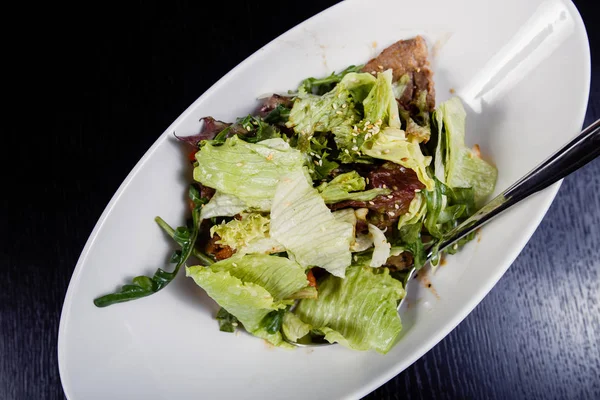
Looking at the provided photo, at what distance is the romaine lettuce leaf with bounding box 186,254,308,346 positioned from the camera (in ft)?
7.50

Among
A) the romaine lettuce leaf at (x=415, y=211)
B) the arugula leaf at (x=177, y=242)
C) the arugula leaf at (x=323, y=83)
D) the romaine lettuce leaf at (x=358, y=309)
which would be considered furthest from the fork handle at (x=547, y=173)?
the arugula leaf at (x=177, y=242)

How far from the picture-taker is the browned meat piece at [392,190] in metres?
2.40

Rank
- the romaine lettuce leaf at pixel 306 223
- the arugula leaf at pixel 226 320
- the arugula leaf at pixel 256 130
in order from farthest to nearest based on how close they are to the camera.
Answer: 1. the arugula leaf at pixel 226 320
2. the arugula leaf at pixel 256 130
3. the romaine lettuce leaf at pixel 306 223

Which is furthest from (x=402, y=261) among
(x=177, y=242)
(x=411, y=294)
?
(x=177, y=242)

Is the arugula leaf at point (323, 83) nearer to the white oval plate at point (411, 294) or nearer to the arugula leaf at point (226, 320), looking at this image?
the white oval plate at point (411, 294)

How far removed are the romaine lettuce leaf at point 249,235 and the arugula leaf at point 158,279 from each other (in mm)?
148

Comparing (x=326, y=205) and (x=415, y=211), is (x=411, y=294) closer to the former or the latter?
(x=415, y=211)

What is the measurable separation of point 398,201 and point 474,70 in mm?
812

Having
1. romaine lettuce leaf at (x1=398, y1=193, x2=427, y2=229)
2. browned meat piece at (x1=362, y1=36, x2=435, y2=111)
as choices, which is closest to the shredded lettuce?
browned meat piece at (x1=362, y1=36, x2=435, y2=111)

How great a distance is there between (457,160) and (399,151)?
0.34 metres

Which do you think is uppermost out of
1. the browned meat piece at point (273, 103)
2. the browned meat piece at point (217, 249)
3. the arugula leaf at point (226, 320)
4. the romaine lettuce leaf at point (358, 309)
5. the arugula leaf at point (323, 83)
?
the arugula leaf at point (323, 83)

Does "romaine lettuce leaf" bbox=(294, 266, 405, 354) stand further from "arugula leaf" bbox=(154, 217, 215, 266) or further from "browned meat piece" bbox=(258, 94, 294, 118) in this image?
"browned meat piece" bbox=(258, 94, 294, 118)

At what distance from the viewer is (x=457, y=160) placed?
2.52 metres

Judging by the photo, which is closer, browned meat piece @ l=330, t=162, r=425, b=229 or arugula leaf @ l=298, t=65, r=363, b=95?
browned meat piece @ l=330, t=162, r=425, b=229
